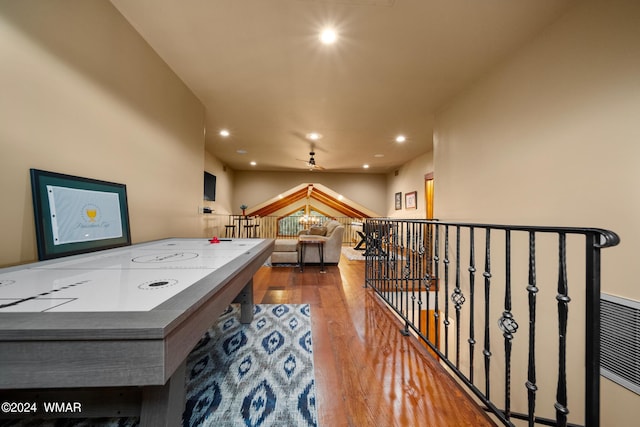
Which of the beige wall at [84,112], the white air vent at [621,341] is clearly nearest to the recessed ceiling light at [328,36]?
the beige wall at [84,112]

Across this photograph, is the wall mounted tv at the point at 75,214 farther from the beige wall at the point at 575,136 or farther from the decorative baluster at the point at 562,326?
the beige wall at the point at 575,136

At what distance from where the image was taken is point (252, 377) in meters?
1.35

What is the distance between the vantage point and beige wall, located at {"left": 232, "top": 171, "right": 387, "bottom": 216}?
809cm

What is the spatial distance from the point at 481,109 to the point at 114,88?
352 centimetres

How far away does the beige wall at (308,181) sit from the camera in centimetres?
809

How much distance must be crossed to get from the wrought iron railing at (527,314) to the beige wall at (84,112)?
2.22 metres

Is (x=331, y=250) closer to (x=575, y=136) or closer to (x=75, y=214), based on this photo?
(x=575, y=136)

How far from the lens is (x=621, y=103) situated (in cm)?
150

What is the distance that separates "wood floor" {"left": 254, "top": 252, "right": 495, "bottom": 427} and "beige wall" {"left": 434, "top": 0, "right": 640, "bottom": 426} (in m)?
1.21

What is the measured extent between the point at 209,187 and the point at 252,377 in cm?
526

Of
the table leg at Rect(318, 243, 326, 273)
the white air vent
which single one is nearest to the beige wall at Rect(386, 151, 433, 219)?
the table leg at Rect(318, 243, 326, 273)

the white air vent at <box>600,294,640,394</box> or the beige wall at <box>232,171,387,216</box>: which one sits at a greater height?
the beige wall at <box>232,171,387,216</box>

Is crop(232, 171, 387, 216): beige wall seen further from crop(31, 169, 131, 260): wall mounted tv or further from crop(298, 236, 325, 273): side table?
crop(31, 169, 131, 260): wall mounted tv

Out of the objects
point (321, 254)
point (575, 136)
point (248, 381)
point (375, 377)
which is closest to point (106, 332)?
point (248, 381)
